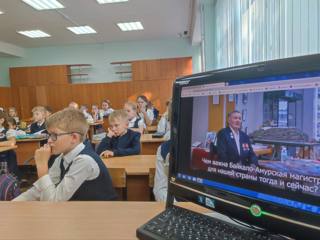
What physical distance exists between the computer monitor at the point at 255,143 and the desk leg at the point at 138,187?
139 centimetres

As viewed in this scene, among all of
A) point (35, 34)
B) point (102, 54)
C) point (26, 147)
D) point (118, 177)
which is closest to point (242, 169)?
point (118, 177)

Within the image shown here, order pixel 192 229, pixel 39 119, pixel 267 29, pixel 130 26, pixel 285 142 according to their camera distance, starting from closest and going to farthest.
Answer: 1. pixel 285 142
2. pixel 192 229
3. pixel 267 29
4. pixel 39 119
5. pixel 130 26

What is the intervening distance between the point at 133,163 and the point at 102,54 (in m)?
8.46

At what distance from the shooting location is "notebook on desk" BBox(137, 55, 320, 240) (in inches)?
22.3

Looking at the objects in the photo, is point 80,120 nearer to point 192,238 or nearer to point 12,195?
point 12,195

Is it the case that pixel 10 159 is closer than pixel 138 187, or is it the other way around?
pixel 138 187

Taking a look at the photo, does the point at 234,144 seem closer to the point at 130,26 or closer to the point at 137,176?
the point at 137,176

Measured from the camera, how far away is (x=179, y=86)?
32.4 inches

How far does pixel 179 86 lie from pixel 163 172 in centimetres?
98

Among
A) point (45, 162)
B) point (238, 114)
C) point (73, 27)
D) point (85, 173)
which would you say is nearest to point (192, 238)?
point (238, 114)

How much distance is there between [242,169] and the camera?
671 millimetres

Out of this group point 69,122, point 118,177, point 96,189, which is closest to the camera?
point 96,189

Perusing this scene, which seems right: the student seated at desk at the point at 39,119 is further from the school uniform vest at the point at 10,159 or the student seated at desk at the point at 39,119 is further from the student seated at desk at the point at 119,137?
the student seated at desk at the point at 119,137

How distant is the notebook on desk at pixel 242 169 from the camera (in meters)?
0.57
